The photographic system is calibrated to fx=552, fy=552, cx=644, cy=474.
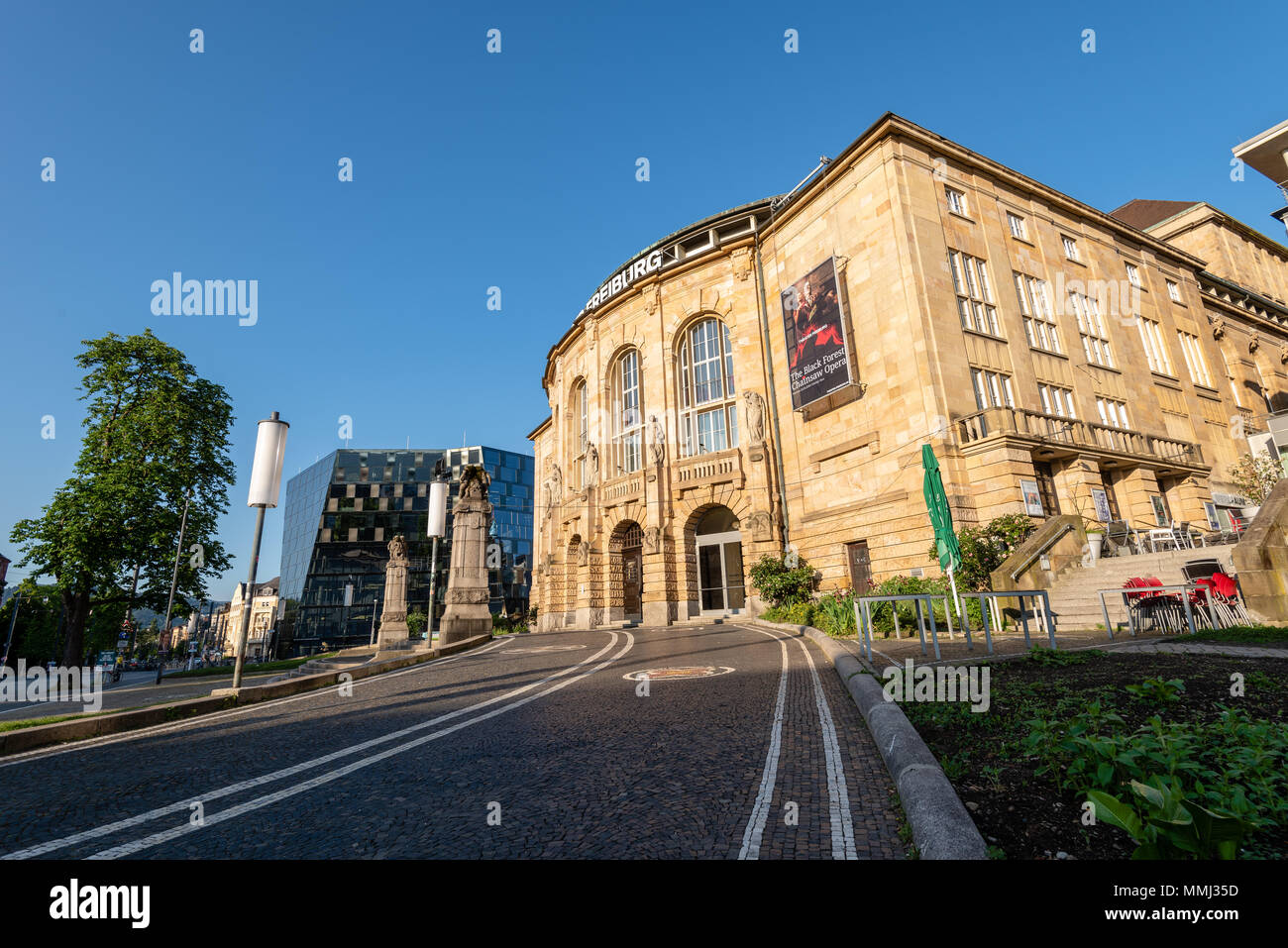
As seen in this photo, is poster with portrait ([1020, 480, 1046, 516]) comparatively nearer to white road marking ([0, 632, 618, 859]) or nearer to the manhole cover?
the manhole cover

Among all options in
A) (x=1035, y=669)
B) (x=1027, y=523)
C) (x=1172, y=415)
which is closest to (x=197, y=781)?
(x=1035, y=669)

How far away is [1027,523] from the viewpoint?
55.3 ft

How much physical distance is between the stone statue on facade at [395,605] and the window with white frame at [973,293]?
25.7 meters

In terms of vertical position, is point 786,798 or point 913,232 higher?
point 913,232

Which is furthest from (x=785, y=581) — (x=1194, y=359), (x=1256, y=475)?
(x=1194, y=359)

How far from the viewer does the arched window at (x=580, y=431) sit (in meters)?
35.1

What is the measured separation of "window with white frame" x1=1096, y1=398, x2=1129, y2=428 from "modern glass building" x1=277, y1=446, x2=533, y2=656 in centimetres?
6062

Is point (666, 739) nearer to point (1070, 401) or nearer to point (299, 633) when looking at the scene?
point (1070, 401)

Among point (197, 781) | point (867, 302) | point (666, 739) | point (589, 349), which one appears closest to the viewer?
point (197, 781)

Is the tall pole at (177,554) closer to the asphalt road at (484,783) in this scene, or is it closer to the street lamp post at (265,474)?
the street lamp post at (265,474)

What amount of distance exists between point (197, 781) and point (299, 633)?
78437 millimetres

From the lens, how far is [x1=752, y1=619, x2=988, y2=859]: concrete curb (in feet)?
7.61

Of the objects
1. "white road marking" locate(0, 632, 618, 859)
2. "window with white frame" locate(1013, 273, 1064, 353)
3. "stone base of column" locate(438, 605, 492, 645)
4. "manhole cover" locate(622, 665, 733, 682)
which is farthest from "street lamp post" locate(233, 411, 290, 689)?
"window with white frame" locate(1013, 273, 1064, 353)

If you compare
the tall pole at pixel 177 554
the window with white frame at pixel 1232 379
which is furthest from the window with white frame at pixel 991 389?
the tall pole at pixel 177 554
